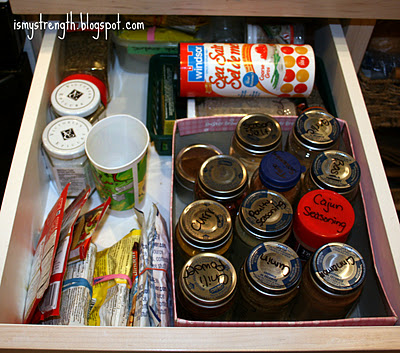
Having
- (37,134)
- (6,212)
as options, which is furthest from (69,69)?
(6,212)

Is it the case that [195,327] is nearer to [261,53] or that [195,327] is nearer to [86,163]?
[86,163]

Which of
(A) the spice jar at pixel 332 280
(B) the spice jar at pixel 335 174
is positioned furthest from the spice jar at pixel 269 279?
(B) the spice jar at pixel 335 174

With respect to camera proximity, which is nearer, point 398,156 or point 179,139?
point 179,139

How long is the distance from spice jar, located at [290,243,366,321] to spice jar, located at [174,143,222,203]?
27 centimetres

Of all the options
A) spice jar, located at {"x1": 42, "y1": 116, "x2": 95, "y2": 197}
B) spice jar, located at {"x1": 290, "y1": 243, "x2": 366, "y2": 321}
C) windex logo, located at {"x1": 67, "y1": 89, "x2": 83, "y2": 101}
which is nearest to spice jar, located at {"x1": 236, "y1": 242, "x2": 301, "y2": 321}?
spice jar, located at {"x1": 290, "y1": 243, "x2": 366, "y2": 321}

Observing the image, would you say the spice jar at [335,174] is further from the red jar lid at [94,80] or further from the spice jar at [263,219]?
the red jar lid at [94,80]

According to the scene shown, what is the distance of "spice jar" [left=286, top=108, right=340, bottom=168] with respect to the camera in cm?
79

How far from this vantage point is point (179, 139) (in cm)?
88

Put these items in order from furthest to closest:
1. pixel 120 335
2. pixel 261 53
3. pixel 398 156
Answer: pixel 398 156
pixel 261 53
pixel 120 335

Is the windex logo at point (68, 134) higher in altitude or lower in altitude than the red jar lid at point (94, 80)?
lower

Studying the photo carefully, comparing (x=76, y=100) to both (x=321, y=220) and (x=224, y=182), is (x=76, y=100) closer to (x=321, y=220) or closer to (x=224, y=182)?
(x=224, y=182)

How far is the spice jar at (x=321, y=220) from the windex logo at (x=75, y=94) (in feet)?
1.58

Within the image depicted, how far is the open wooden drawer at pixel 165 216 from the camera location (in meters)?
0.57

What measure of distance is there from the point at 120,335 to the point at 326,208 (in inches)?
13.5
